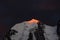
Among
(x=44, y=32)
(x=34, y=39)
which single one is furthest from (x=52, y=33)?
(x=34, y=39)

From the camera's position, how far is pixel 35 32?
24.3 metres

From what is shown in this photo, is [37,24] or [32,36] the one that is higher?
[37,24]

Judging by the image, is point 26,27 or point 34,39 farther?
point 26,27

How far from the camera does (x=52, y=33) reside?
84.0 ft

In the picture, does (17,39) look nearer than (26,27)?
Yes

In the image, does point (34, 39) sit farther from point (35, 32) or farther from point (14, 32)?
point (14, 32)

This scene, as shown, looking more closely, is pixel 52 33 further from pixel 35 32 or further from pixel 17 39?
pixel 17 39

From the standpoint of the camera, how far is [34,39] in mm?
24109

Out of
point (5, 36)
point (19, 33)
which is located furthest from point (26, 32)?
point (5, 36)

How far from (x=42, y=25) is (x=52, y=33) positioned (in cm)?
140

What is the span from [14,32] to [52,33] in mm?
4074

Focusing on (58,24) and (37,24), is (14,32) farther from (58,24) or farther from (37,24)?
(58,24)

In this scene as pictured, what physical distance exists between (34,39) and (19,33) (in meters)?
2.17

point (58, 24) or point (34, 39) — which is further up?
point (58, 24)
